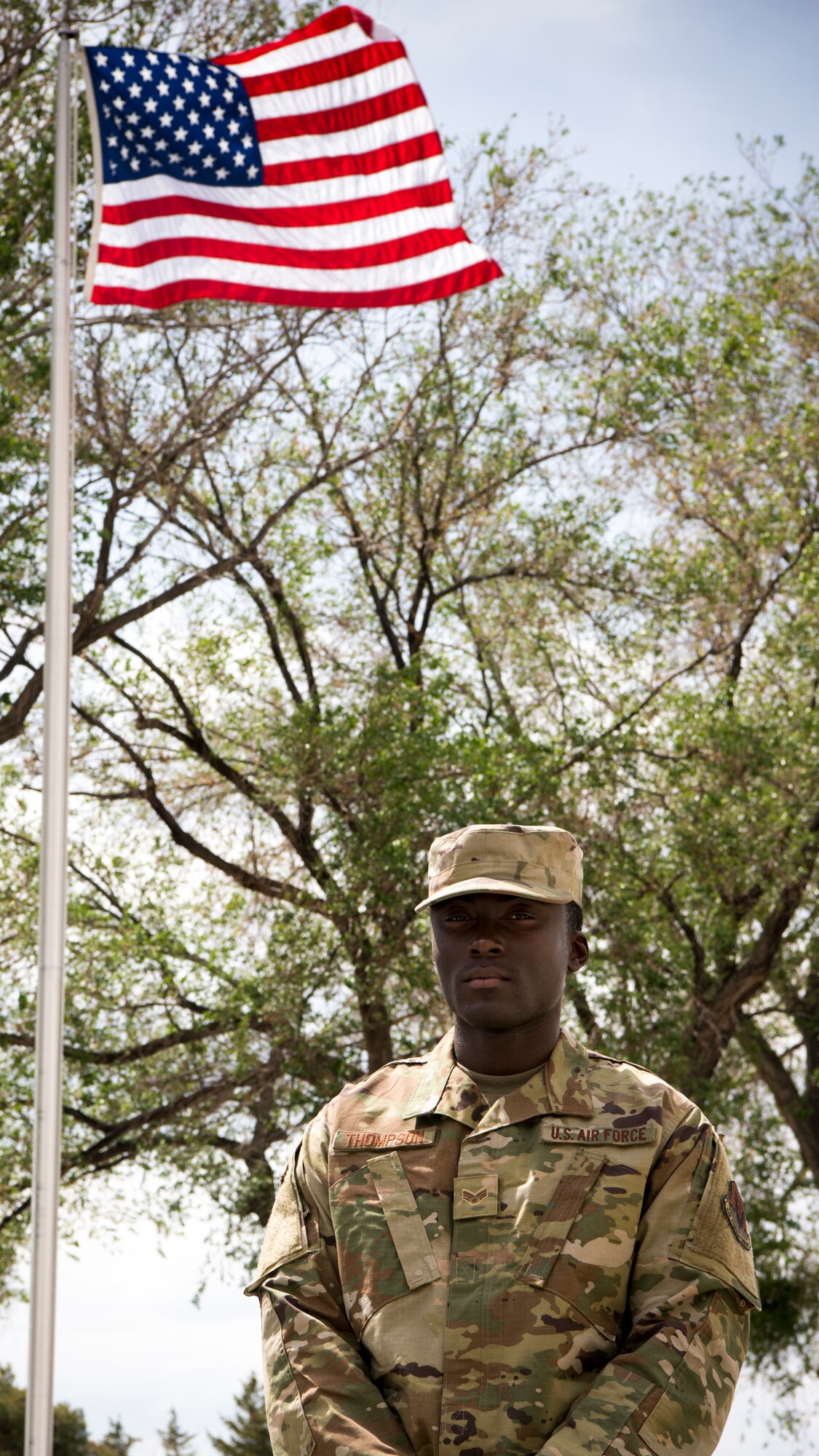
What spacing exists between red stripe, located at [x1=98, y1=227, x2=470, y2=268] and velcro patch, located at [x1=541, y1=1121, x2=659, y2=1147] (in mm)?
4852

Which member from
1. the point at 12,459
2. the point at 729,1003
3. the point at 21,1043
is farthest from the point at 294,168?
the point at 729,1003

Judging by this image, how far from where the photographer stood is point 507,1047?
2.89 metres

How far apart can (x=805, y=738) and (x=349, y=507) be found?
192 inches

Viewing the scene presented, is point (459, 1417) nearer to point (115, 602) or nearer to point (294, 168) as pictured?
point (294, 168)

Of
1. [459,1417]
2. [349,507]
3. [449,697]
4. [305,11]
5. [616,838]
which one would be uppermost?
[305,11]

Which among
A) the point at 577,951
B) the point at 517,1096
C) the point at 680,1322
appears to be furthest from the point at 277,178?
the point at 680,1322

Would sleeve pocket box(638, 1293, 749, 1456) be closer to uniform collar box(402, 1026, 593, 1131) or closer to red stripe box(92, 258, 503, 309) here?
uniform collar box(402, 1026, 593, 1131)

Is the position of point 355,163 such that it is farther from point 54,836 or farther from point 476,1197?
point 476,1197

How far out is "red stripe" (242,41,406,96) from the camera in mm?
7086

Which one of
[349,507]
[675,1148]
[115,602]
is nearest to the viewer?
[675,1148]

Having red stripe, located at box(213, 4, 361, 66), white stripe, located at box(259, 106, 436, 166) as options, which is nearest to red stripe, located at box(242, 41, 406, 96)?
red stripe, located at box(213, 4, 361, 66)

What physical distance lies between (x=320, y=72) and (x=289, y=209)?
0.77 meters

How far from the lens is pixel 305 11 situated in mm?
12305

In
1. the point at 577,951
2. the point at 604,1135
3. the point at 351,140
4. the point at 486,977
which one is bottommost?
the point at 604,1135
